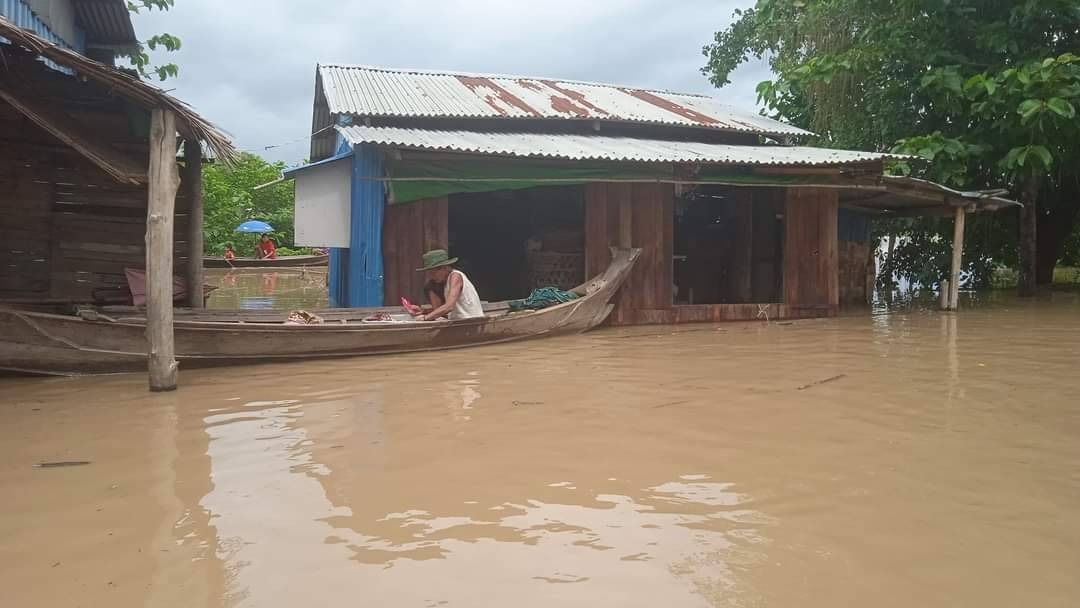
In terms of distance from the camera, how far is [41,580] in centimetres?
254

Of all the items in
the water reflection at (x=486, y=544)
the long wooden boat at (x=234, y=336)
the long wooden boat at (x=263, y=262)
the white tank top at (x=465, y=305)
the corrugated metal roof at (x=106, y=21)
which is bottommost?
the water reflection at (x=486, y=544)

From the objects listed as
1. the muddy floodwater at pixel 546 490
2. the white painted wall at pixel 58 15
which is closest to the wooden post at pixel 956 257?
the muddy floodwater at pixel 546 490

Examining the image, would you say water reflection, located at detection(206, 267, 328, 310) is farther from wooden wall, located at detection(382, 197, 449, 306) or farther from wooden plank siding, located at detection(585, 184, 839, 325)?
wooden plank siding, located at detection(585, 184, 839, 325)

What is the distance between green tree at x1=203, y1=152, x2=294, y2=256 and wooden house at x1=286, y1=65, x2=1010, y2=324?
999 centimetres

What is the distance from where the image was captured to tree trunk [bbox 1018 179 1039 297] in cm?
1378

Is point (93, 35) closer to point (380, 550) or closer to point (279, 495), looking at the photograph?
point (279, 495)

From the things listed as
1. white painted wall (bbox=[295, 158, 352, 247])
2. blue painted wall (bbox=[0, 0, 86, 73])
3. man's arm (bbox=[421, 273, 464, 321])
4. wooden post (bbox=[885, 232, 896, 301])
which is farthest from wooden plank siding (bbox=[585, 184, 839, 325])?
wooden post (bbox=[885, 232, 896, 301])

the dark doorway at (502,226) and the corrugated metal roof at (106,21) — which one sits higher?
the corrugated metal roof at (106,21)

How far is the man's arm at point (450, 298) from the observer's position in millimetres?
7695

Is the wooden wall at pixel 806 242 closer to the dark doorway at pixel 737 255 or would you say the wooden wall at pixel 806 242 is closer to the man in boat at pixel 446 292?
the dark doorway at pixel 737 255

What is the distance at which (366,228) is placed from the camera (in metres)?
9.14

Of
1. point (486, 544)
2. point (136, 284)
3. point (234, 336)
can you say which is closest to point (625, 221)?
point (234, 336)

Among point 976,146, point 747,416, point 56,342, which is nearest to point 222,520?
point 747,416

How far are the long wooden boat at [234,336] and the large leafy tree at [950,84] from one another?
6.93 metres
